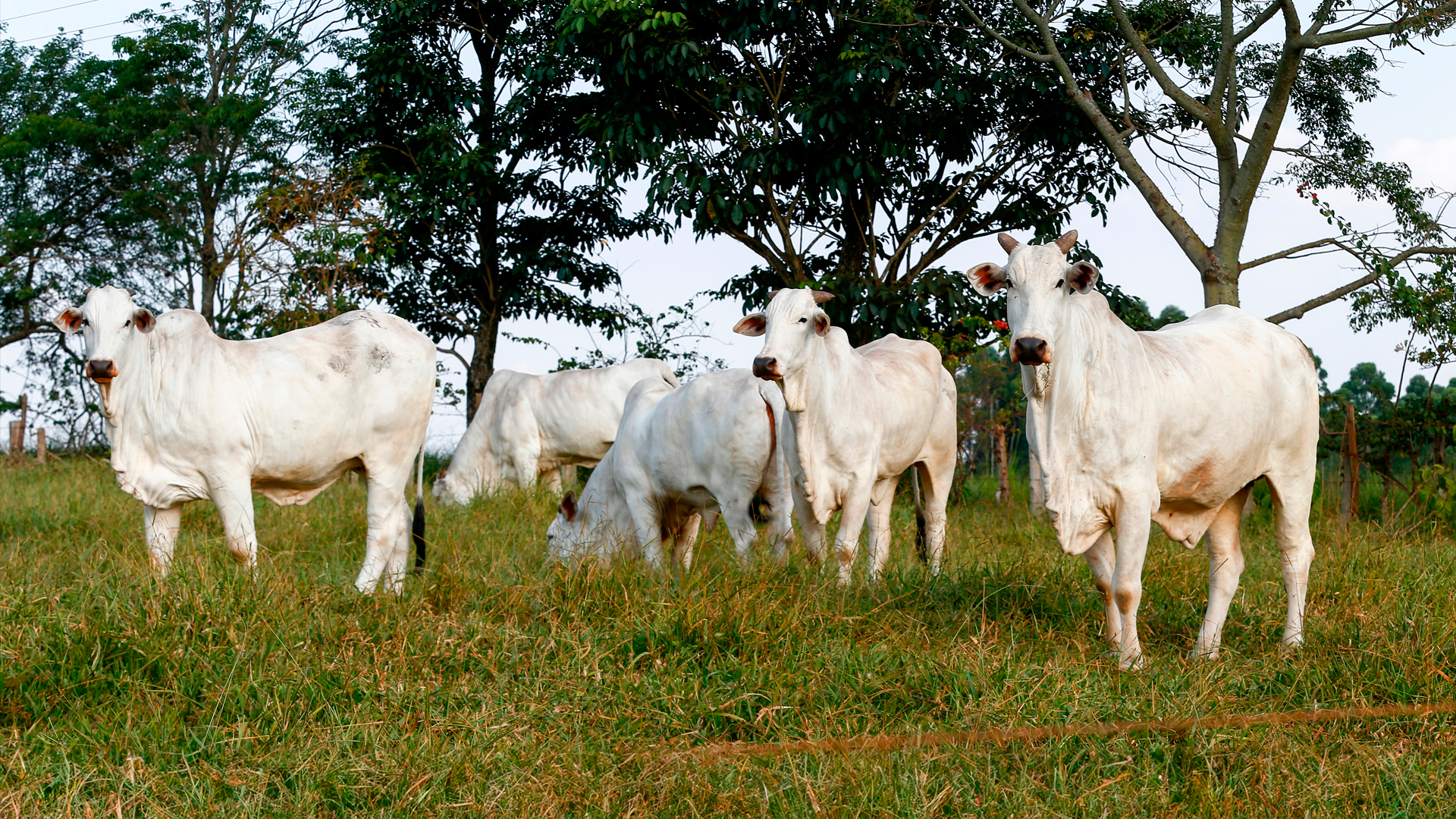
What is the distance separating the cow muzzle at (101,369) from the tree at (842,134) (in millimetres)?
7764

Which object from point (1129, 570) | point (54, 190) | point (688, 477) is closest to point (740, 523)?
point (688, 477)

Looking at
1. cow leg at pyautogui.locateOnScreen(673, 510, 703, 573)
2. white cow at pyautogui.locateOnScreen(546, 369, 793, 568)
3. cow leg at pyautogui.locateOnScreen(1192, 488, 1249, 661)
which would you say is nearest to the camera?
cow leg at pyautogui.locateOnScreen(1192, 488, 1249, 661)

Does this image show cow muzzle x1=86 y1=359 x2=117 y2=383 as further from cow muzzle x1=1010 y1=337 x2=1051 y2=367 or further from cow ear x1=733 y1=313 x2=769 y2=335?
cow muzzle x1=1010 y1=337 x2=1051 y2=367

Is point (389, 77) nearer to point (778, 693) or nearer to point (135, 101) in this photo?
point (135, 101)

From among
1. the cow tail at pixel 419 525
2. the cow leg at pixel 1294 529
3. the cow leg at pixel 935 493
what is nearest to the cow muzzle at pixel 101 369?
the cow tail at pixel 419 525

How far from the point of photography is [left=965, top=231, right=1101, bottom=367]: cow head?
15.3ft

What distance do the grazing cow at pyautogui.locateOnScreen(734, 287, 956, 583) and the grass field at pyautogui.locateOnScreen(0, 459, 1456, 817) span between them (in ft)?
1.52

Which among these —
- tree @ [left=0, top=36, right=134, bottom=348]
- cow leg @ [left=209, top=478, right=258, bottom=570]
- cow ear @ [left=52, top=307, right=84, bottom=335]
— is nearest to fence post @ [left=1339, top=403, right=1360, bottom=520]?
cow leg @ [left=209, top=478, right=258, bottom=570]

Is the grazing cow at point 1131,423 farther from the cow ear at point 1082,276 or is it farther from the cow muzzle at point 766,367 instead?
the cow muzzle at point 766,367

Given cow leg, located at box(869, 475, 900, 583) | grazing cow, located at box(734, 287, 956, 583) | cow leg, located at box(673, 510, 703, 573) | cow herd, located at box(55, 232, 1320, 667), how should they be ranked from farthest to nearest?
cow leg, located at box(673, 510, 703, 573) → cow leg, located at box(869, 475, 900, 583) → grazing cow, located at box(734, 287, 956, 583) → cow herd, located at box(55, 232, 1320, 667)

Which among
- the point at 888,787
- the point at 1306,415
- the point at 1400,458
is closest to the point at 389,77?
the point at 1400,458

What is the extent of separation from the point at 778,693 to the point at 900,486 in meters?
10.5

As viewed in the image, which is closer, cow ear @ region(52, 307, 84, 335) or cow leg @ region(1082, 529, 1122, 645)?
cow leg @ region(1082, 529, 1122, 645)

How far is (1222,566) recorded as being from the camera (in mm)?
5582
